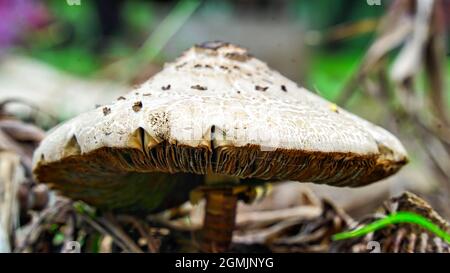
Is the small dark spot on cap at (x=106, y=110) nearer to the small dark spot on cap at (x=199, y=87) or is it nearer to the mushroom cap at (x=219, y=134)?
the mushroom cap at (x=219, y=134)

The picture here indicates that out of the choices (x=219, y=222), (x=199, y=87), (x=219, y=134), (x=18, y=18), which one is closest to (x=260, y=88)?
(x=199, y=87)

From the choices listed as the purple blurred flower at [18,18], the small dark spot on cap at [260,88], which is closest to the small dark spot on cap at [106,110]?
the small dark spot on cap at [260,88]

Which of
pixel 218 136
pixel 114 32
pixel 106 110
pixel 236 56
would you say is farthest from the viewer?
pixel 114 32

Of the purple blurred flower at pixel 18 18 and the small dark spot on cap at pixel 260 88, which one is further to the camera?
the purple blurred flower at pixel 18 18

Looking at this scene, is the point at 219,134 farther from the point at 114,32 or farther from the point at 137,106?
the point at 114,32

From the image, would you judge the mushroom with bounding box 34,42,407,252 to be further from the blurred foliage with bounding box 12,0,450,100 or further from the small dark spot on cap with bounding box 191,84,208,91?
the blurred foliage with bounding box 12,0,450,100
